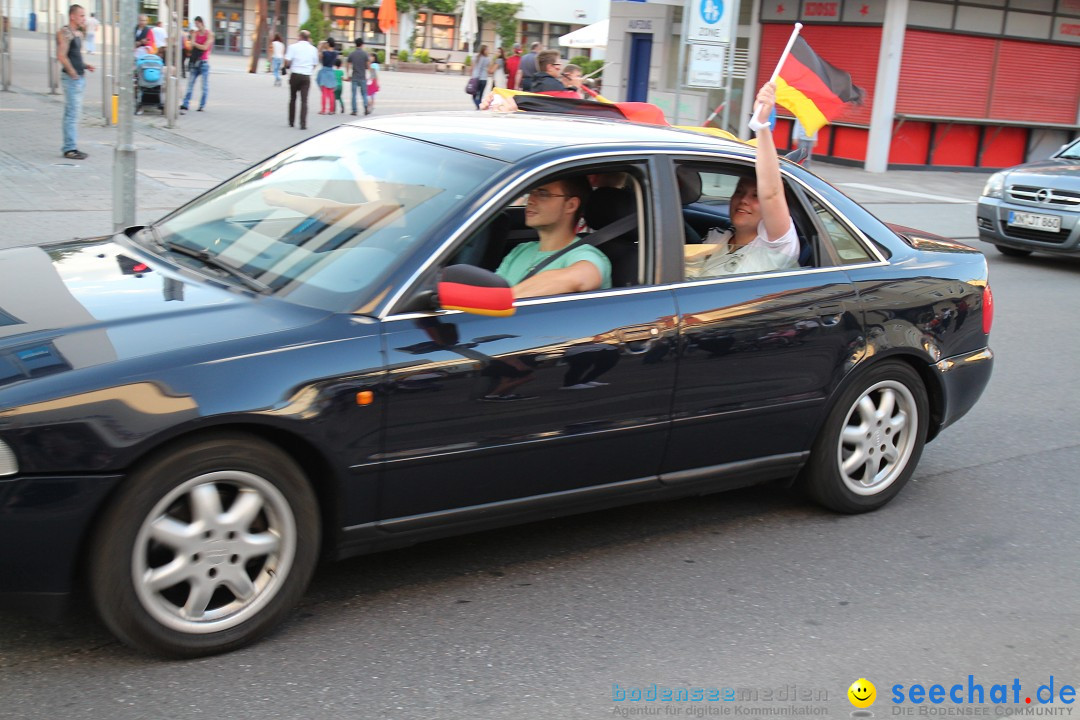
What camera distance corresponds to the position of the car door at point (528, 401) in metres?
3.61

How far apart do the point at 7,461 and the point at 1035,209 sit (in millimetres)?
11768

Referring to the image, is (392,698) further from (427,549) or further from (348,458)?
(427,549)

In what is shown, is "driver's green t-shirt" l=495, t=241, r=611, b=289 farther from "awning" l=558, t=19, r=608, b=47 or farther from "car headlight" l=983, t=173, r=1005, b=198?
"awning" l=558, t=19, r=608, b=47

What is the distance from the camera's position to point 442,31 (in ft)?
213

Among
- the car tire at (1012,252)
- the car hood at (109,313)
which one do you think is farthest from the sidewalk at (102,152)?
the car tire at (1012,252)

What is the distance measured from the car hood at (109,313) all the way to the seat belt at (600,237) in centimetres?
104

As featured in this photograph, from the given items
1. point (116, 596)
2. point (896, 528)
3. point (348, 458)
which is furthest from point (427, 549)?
point (896, 528)

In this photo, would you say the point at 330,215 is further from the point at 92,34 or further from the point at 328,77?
the point at 92,34

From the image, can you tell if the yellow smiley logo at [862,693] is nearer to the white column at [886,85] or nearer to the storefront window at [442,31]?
the white column at [886,85]

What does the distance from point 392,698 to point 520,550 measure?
121 cm

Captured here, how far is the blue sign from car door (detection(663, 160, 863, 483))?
429 inches

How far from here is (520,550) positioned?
14.5ft

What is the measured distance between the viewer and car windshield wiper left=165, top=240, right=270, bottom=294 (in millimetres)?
3779

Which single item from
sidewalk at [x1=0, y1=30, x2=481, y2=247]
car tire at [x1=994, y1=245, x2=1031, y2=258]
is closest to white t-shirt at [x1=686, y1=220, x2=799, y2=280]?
sidewalk at [x1=0, y1=30, x2=481, y2=247]
